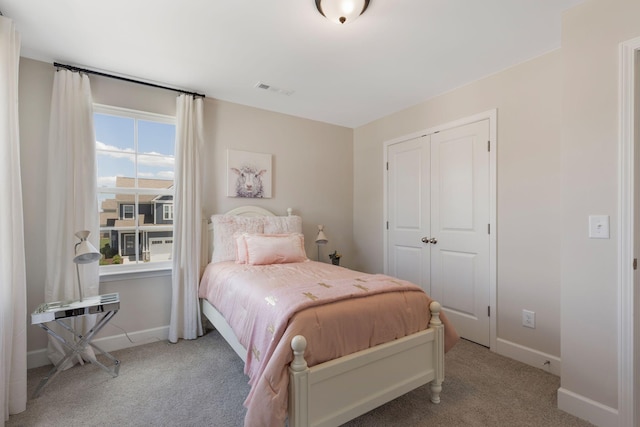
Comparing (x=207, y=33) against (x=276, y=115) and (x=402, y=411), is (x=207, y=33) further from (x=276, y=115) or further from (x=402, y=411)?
(x=402, y=411)

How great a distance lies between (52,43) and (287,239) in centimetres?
242

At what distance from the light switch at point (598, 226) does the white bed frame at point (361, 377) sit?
0.99 meters

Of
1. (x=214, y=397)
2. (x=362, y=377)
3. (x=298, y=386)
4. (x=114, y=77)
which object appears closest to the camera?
(x=298, y=386)

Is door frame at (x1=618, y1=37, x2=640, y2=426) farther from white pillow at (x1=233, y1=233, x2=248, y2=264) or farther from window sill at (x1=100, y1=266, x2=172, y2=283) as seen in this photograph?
window sill at (x1=100, y1=266, x2=172, y2=283)

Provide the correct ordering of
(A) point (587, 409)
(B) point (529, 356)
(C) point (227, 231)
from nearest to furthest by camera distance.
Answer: (A) point (587, 409)
(B) point (529, 356)
(C) point (227, 231)

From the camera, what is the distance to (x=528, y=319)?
2.37 m

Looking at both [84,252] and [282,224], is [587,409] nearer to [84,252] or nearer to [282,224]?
[282,224]

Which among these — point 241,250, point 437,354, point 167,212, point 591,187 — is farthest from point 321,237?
point 591,187

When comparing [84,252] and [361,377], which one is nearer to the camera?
[361,377]

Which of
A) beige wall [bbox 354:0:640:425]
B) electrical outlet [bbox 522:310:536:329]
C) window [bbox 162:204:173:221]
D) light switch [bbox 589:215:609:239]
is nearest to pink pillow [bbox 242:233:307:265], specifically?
window [bbox 162:204:173:221]

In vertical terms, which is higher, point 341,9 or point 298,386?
point 341,9

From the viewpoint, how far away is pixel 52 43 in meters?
2.16

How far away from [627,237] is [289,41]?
2.42m

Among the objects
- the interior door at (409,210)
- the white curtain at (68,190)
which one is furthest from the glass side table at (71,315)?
the interior door at (409,210)
